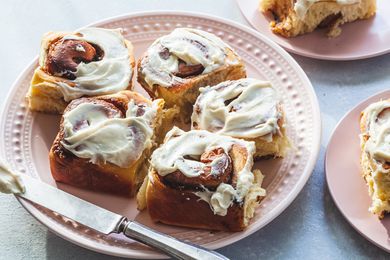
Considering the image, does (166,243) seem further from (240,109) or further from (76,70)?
(76,70)

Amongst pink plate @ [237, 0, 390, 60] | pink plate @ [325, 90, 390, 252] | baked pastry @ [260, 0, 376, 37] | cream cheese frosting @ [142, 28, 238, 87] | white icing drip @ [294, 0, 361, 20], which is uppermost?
cream cheese frosting @ [142, 28, 238, 87]

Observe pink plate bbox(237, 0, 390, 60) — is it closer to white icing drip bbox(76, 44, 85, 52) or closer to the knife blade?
white icing drip bbox(76, 44, 85, 52)

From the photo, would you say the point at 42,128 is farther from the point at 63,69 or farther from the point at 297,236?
the point at 297,236

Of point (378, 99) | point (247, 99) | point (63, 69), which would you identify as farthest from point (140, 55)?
point (378, 99)

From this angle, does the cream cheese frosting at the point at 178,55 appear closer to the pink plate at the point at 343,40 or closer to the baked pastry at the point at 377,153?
the pink plate at the point at 343,40

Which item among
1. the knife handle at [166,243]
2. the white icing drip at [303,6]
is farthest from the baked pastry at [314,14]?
the knife handle at [166,243]

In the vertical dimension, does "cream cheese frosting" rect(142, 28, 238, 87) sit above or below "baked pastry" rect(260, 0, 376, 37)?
above

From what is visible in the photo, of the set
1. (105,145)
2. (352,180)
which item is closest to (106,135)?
(105,145)

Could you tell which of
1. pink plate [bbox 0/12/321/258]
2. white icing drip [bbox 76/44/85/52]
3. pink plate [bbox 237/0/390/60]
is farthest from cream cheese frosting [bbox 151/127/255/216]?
pink plate [bbox 237/0/390/60]
